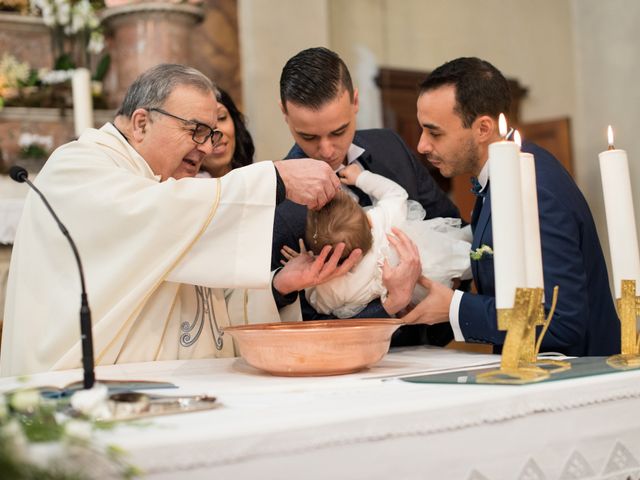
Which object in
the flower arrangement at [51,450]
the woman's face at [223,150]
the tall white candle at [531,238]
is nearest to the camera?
the flower arrangement at [51,450]

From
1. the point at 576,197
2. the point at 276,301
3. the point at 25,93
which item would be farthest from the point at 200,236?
the point at 25,93

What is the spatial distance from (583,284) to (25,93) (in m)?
5.39

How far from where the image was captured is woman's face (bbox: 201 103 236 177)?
4.22m

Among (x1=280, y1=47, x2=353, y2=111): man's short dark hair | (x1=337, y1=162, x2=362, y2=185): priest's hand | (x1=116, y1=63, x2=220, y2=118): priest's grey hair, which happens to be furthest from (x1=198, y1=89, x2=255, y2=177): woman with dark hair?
(x1=116, y1=63, x2=220, y2=118): priest's grey hair

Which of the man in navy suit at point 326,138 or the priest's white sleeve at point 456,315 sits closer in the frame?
the priest's white sleeve at point 456,315

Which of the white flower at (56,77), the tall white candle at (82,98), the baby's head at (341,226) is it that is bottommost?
the baby's head at (341,226)

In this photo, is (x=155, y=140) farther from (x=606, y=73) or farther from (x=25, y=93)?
(x=606, y=73)

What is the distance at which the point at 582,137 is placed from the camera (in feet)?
35.1

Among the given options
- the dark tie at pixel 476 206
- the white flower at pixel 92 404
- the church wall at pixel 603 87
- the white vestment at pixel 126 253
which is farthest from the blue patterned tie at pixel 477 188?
the church wall at pixel 603 87

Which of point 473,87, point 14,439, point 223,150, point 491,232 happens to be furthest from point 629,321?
point 223,150

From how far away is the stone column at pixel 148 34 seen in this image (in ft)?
23.8

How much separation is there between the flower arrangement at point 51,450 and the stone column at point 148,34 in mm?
6005

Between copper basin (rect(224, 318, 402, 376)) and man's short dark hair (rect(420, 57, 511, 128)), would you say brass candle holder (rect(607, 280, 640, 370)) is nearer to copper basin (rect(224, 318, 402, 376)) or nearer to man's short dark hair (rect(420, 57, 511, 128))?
copper basin (rect(224, 318, 402, 376))

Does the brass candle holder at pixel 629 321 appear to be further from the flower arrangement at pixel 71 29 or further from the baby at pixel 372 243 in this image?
the flower arrangement at pixel 71 29
